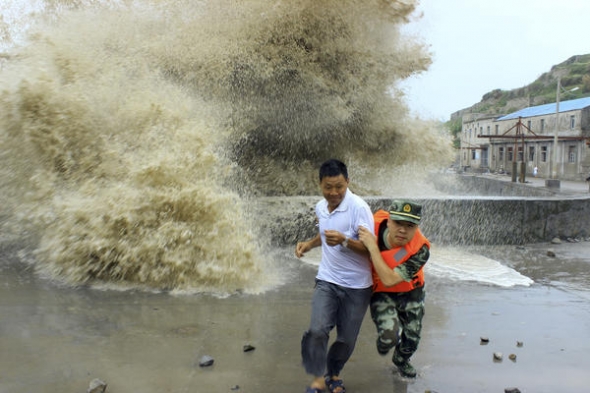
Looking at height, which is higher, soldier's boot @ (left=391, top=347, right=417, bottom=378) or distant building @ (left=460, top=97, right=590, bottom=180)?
distant building @ (left=460, top=97, right=590, bottom=180)

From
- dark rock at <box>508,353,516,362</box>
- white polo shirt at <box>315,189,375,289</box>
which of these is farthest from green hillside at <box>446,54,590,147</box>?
white polo shirt at <box>315,189,375,289</box>

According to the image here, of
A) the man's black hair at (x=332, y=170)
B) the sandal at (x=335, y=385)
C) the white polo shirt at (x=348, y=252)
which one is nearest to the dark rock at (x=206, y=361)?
the sandal at (x=335, y=385)

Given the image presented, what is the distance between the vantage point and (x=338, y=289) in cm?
272

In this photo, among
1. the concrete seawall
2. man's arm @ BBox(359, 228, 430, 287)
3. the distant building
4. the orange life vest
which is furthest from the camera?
the distant building

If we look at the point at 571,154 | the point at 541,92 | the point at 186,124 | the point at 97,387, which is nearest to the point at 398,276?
the point at 97,387

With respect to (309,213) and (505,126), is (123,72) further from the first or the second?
(505,126)

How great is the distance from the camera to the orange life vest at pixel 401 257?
8.66ft

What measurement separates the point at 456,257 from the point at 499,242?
147 cm

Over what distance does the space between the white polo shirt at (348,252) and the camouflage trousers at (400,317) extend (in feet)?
0.49

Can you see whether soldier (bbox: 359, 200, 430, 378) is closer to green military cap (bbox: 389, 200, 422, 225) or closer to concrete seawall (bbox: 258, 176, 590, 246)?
green military cap (bbox: 389, 200, 422, 225)

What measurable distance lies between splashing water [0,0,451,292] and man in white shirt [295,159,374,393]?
226cm

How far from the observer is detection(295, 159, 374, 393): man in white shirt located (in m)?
2.65

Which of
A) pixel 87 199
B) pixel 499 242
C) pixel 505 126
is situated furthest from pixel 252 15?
pixel 505 126

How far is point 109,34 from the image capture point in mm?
8141
